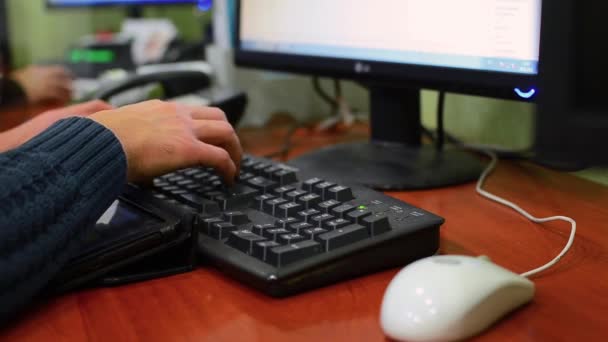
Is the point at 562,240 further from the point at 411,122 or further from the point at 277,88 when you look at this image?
the point at 277,88

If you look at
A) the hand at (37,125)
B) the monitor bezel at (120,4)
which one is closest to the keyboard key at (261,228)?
the hand at (37,125)

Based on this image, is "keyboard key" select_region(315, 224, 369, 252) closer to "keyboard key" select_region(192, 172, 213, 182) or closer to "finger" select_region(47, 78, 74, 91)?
"keyboard key" select_region(192, 172, 213, 182)

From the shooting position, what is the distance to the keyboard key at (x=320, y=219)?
55 cm

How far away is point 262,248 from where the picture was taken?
1.68 feet

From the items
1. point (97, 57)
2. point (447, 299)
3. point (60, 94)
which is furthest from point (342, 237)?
point (97, 57)

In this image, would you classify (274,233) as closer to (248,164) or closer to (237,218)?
(237,218)

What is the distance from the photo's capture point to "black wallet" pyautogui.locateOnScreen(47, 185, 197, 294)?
52 cm

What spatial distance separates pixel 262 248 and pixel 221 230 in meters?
0.07

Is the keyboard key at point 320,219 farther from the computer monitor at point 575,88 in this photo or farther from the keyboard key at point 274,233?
the computer monitor at point 575,88

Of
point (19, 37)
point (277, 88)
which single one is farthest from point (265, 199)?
point (19, 37)

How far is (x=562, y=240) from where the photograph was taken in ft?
1.98

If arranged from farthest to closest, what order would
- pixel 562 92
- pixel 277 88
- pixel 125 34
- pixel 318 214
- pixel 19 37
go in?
1. pixel 19 37
2. pixel 125 34
3. pixel 277 88
4. pixel 318 214
5. pixel 562 92

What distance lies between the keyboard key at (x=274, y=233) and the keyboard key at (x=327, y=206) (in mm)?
50

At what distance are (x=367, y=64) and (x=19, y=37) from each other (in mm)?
1795
